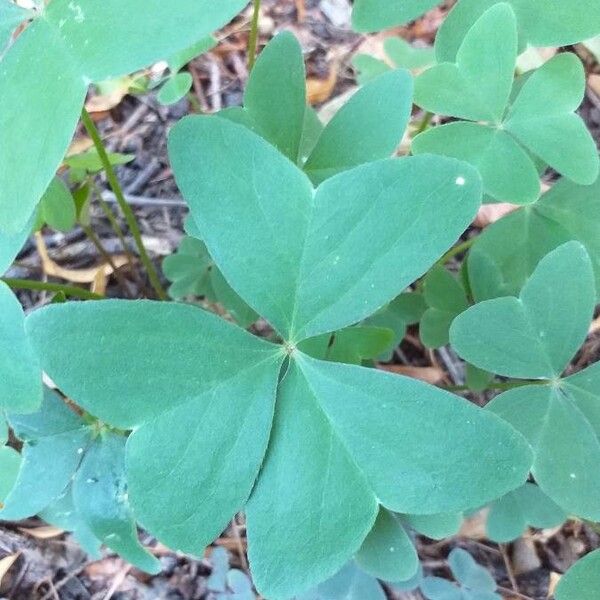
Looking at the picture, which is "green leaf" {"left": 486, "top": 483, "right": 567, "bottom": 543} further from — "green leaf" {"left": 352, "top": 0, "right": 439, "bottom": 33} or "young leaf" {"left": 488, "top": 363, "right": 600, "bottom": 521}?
"green leaf" {"left": 352, "top": 0, "right": 439, "bottom": 33}

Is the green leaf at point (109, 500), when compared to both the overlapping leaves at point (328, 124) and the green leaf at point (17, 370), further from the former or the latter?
the overlapping leaves at point (328, 124)

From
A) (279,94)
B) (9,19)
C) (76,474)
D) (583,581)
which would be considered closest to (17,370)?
(76,474)

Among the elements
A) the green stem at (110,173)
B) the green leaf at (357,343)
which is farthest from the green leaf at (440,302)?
the green stem at (110,173)

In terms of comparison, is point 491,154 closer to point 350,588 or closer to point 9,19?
point 9,19

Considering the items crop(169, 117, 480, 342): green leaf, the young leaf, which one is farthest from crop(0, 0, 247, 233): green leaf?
the young leaf

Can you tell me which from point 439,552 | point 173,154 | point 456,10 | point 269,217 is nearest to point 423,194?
point 269,217
